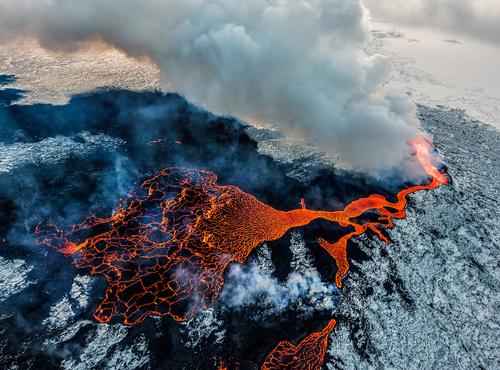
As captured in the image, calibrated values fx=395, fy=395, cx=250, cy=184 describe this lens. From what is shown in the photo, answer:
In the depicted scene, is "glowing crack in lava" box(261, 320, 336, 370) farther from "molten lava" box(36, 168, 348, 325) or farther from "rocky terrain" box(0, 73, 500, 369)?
"molten lava" box(36, 168, 348, 325)

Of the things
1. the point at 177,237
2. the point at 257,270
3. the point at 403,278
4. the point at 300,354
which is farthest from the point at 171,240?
the point at 403,278

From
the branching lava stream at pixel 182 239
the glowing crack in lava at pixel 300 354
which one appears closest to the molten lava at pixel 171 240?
the branching lava stream at pixel 182 239

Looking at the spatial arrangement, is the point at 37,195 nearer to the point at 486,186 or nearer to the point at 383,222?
the point at 383,222

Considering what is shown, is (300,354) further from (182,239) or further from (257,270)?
(182,239)

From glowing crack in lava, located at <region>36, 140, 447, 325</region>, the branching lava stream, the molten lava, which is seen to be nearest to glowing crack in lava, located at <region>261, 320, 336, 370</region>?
the branching lava stream

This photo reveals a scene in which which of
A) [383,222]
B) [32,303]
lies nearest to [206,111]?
[383,222]

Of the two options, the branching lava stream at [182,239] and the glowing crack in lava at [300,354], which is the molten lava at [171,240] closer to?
the branching lava stream at [182,239]
